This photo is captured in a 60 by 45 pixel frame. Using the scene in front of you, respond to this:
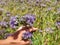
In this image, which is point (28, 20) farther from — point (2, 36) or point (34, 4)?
point (34, 4)

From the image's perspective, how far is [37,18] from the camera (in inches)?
189

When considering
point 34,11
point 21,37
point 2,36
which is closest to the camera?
point 21,37

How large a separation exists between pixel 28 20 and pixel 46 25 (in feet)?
3.48

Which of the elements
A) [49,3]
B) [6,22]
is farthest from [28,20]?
[49,3]

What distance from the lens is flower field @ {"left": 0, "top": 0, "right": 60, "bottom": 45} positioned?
3.95m

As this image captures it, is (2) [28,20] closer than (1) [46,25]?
Yes

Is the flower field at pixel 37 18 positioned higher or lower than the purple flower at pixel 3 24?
lower

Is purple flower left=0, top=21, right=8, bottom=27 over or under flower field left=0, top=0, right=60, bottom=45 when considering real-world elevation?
over

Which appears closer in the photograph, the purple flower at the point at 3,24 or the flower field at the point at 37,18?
the flower field at the point at 37,18

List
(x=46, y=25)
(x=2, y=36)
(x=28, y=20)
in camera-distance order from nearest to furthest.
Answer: (x=28, y=20) → (x=2, y=36) → (x=46, y=25)

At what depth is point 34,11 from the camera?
526 cm

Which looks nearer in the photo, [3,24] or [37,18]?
[3,24]

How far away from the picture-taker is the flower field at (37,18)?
13.0ft

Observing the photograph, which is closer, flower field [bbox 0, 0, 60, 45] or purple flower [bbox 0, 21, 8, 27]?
flower field [bbox 0, 0, 60, 45]
